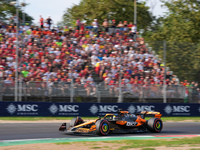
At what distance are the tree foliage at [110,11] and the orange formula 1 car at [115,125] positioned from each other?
1031 inches

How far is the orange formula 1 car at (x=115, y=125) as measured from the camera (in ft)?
37.1

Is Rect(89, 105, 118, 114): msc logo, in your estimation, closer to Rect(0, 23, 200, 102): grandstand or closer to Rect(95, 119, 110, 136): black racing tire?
Rect(0, 23, 200, 102): grandstand

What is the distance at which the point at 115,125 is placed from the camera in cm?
1202

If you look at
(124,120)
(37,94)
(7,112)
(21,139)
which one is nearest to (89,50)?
(37,94)

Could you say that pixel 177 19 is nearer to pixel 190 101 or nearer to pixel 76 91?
pixel 190 101

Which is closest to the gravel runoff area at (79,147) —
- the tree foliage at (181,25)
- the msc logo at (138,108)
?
the msc logo at (138,108)

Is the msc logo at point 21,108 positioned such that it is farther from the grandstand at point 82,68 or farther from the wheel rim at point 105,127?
the wheel rim at point 105,127

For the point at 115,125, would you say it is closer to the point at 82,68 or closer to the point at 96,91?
the point at 96,91

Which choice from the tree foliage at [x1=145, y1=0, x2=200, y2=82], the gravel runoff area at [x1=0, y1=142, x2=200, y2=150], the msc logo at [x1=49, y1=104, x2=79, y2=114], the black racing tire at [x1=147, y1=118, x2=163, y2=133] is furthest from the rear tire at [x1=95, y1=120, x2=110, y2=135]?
the tree foliage at [x1=145, y1=0, x2=200, y2=82]

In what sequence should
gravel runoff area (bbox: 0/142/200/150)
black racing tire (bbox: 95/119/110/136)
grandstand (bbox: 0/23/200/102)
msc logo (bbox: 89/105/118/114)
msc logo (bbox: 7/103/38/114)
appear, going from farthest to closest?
msc logo (bbox: 89/105/118/114) → grandstand (bbox: 0/23/200/102) → msc logo (bbox: 7/103/38/114) → black racing tire (bbox: 95/119/110/136) → gravel runoff area (bbox: 0/142/200/150)

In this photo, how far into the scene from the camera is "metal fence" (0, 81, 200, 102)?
18234 mm

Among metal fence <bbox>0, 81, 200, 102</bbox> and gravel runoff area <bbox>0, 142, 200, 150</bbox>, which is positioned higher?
metal fence <bbox>0, 81, 200, 102</bbox>

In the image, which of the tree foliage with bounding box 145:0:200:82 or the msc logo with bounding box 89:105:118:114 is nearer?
the msc logo with bounding box 89:105:118:114

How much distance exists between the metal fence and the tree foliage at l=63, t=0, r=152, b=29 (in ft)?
62.1
